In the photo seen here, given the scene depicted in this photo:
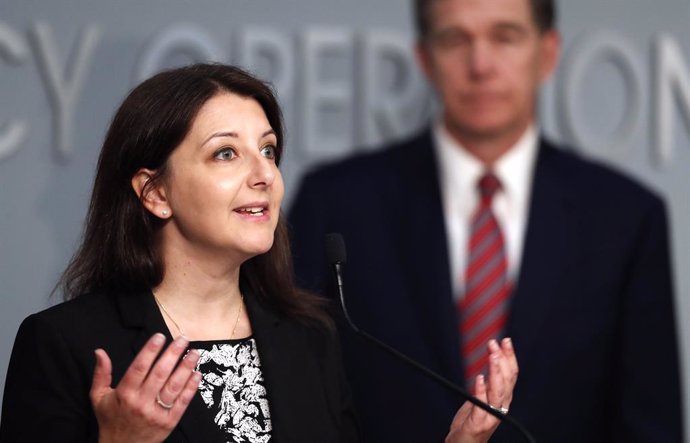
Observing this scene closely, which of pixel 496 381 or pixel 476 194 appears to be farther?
pixel 476 194

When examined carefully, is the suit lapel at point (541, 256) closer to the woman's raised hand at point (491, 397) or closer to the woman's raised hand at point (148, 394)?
the woman's raised hand at point (491, 397)

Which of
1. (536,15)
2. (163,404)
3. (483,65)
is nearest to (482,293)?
(483,65)

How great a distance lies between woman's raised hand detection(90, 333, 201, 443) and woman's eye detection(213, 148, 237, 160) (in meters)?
0.45

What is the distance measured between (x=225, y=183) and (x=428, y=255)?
1373 millimetres

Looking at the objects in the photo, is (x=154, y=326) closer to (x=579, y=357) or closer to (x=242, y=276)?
(x=242, y=276)

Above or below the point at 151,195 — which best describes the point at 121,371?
below

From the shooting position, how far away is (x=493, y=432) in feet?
7.85

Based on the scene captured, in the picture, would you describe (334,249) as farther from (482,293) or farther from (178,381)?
(482,293)

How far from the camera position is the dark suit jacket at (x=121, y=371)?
2.18m

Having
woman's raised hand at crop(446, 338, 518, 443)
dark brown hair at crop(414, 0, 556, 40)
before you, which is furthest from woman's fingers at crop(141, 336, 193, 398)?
dark brown hair at crop(414, 0, 556, 40)

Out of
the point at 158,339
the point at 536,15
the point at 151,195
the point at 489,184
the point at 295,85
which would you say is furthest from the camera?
the point at 295,85

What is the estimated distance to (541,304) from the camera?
3.53 m

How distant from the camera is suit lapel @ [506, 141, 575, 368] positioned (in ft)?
11.5

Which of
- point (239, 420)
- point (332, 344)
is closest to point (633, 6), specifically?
point (332, 344)
